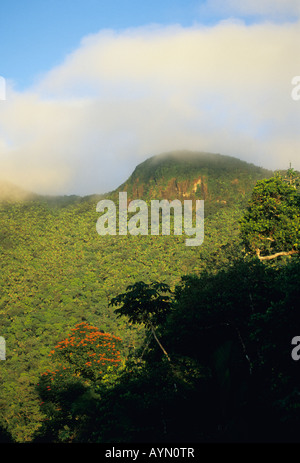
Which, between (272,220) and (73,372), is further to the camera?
(73,372)

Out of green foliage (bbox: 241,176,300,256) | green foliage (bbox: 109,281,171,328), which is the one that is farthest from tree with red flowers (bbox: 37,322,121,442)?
green foliage (bbox: 241,176,300,256)

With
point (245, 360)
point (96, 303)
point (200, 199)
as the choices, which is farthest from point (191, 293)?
point (200, 199)

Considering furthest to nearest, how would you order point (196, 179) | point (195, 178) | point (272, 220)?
point (195, 178), point (196, 179), point (272, 220)

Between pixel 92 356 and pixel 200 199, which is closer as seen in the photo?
pixel 92 356

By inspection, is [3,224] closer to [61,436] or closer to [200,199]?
[200,199]

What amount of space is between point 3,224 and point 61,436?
302ft

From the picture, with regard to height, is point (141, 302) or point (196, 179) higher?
point (196, 179)

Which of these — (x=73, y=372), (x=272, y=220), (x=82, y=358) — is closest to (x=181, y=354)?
(x=272, y=220)

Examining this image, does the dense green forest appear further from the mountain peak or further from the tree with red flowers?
the mountain peak

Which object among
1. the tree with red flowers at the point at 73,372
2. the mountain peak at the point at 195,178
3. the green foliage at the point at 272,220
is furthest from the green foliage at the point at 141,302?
the mountain peak at the point at 195,178

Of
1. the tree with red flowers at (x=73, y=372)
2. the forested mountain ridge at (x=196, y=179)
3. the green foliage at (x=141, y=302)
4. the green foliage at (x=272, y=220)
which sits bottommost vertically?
the tree with red flowers at (x=73, y=372)

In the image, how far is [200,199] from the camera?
108 metres

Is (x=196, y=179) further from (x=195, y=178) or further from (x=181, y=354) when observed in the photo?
(x=181, y=354)

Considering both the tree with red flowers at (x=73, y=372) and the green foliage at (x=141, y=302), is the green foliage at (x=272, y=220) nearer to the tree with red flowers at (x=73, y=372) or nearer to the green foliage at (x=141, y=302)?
the green foliage at (x=141, y=302)
